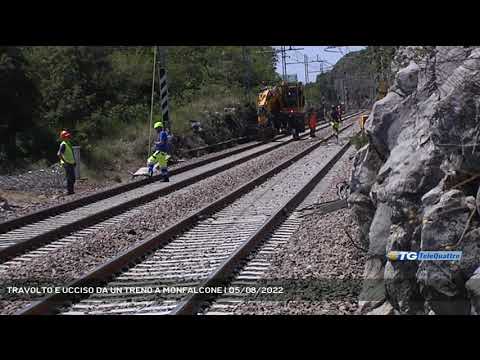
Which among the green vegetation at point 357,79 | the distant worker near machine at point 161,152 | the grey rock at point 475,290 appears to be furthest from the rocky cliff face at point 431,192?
the distant worker near machine at point 161,152

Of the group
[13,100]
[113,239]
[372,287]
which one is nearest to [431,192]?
[372,287]

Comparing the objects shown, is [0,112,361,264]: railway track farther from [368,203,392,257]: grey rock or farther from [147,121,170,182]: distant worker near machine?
[368,203,392,257]: grey rock

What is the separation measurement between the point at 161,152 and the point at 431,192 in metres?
12.9

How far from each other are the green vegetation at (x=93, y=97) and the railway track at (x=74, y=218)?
14.3 feet

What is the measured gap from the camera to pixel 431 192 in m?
5.30

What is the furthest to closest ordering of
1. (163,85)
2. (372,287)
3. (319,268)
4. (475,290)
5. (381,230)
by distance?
(163,85), (319,268), (381,230), (372,287), (475,290)

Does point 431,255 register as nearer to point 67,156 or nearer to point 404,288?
point 404,288

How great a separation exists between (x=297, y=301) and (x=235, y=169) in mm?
14420

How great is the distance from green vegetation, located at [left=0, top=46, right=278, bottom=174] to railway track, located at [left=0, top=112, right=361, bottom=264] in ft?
14.3

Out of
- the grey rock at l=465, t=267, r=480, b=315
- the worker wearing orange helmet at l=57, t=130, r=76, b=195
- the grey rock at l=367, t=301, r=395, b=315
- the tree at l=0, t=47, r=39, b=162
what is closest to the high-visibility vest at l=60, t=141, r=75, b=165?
the worker wearing orange helmet at l=57, t=130, r=76, b=195
